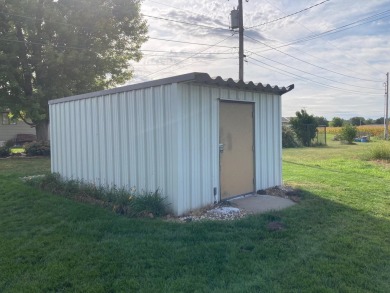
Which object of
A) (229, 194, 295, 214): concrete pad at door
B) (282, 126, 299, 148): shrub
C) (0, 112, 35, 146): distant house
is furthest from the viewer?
(0, 112, 35, 146): distant house

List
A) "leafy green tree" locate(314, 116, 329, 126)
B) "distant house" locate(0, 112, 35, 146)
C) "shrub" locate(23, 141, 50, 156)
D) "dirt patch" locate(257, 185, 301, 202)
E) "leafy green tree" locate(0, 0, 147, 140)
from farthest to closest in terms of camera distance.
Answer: "distant house" locate(0, 112, 35, 146)
"leafy green tree" locate(314, 116, 329, 126)
"shrub" locate(23, 141, 50, 156)
"leafy green tree" locate(0, 0, 147, 140)
"dirt patch" locate(257, 185, 301, 202)

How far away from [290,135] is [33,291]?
74.6ft

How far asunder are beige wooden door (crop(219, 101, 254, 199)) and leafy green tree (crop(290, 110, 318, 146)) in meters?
18.6

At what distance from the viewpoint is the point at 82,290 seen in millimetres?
3043

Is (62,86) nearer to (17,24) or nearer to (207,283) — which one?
(17,24)

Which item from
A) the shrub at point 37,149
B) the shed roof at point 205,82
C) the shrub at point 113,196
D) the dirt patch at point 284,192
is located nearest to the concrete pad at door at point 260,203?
the dirt patch at point 284,192

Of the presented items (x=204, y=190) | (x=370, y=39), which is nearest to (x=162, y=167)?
(x=204, y=190)

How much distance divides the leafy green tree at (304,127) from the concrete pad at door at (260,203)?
18830 mm

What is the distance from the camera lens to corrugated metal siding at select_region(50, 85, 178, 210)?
562cm

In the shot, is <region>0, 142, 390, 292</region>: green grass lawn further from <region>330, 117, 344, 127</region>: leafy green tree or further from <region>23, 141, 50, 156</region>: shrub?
<region>330, 117, 344, 127</region>: leafy green tree

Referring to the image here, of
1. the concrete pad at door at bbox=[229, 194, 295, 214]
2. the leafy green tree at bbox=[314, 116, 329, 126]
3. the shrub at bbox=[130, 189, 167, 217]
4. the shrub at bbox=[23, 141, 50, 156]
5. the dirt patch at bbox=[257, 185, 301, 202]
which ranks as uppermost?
the leafy green tree at bbox=[314, 116, 329, 126]

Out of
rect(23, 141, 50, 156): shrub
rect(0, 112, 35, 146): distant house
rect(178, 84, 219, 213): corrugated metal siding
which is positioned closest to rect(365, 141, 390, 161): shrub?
rect(178, 84, 219, 213): corrugated metal siding

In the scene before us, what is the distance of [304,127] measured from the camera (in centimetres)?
2453

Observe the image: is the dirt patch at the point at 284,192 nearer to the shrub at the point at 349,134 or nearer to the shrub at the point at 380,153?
the shrub at the point at 380,153
